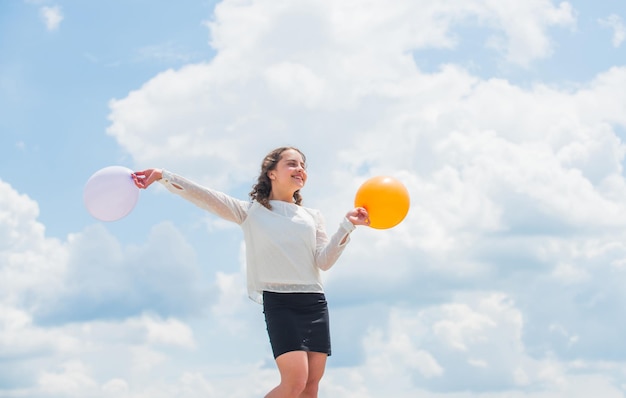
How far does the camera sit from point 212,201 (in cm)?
655

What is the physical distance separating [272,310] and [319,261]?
0.63 m

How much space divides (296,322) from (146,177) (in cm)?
196

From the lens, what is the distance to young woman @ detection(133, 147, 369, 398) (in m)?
6.33

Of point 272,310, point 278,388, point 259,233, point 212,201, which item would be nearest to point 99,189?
point 212,201

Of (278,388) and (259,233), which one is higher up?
(259,233)

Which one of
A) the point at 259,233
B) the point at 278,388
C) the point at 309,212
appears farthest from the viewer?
the point at 309,212

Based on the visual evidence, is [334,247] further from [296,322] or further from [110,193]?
[110,193]

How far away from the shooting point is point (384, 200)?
6684 millimetres

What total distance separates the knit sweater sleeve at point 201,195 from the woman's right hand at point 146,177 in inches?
2.4

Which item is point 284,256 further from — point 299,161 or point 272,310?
point 299,161

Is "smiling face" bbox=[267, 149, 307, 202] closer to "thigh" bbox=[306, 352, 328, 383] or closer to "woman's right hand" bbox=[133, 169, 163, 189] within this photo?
"woman's right hand" bbox=[133, 169, 163, 189]

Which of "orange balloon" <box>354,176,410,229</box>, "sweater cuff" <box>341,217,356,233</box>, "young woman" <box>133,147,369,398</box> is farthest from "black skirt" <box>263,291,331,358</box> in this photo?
"orange balloon" <box>354,176,410,229</box>

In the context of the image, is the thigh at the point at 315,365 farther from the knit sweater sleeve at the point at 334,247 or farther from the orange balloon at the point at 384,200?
the orange balloon at the point at 384,200

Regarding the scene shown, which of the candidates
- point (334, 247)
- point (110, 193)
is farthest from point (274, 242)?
point (110, 193)
